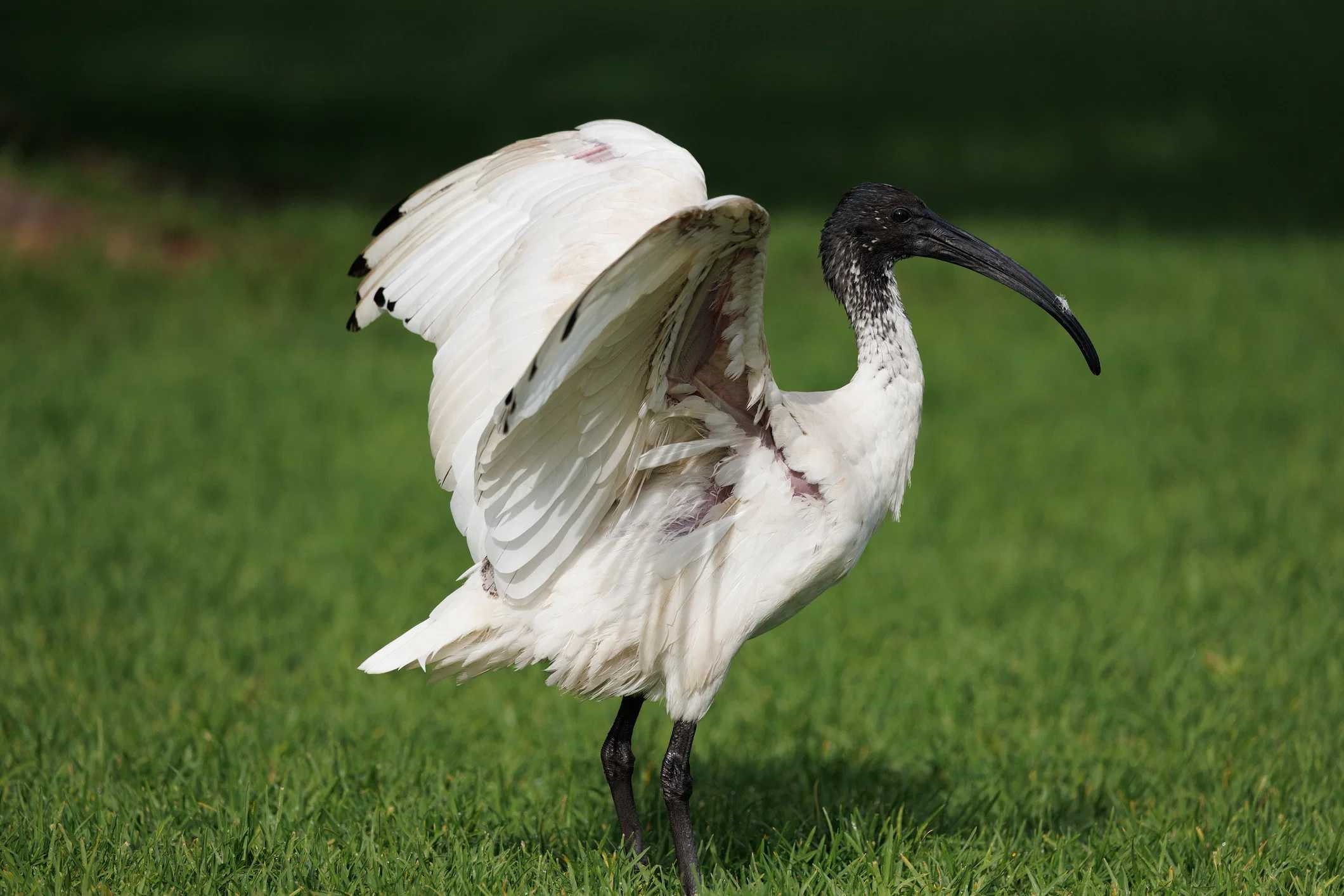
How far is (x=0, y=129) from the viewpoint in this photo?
12477 millimetres

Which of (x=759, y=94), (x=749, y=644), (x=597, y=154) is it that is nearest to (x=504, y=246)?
(x=597, y=154)

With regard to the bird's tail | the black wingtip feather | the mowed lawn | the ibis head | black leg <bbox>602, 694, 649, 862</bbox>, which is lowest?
the mowed lawn

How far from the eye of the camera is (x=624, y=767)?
3.89m

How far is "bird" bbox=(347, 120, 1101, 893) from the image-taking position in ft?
10.9

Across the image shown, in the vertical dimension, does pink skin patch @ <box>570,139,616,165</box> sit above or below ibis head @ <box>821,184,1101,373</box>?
above

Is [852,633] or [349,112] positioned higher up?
[349,112]

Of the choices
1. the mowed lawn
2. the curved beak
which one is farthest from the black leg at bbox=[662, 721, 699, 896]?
the curved beak

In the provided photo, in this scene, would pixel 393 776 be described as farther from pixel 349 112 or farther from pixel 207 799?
pixel 349 112

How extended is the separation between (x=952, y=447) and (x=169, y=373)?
4.88m

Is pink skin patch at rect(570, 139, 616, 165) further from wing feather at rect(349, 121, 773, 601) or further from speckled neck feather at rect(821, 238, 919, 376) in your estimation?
speckled neck feather at rect(821, 238, 919, 376)

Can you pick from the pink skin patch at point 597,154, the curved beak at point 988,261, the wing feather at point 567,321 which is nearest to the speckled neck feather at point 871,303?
the curved beak at point 988,261

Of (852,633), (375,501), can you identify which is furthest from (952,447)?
(375,501)

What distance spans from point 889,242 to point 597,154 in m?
0.85

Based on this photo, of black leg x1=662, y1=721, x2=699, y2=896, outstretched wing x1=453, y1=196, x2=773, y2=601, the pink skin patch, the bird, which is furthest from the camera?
the pink skin patch
